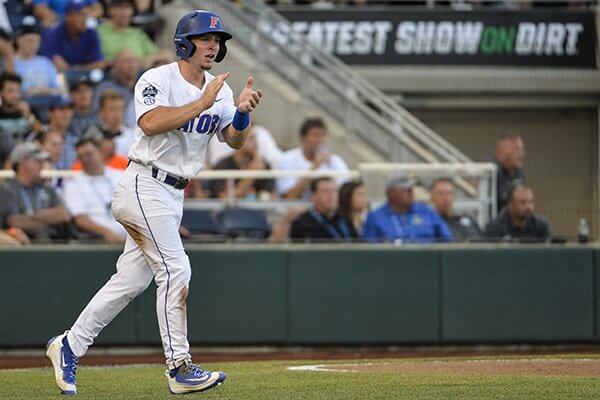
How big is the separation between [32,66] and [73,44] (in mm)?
708

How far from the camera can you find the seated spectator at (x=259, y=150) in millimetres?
12797

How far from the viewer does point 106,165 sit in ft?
38.8

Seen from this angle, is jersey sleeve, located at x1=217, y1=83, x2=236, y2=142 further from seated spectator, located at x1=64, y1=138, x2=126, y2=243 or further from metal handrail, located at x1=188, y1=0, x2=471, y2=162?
metal handrail, located at x1=188, y1=0, x2=471, y2=162

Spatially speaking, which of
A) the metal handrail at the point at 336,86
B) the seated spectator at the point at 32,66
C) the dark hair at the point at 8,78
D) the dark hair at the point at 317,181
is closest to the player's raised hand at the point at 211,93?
the dark hair at the point at 317,181

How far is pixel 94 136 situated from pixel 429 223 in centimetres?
331

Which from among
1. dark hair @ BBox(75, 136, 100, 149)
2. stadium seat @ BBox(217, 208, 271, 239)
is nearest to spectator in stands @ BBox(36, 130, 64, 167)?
dark hair @ BBox(75, 136, 100, 149)

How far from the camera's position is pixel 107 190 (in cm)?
1134

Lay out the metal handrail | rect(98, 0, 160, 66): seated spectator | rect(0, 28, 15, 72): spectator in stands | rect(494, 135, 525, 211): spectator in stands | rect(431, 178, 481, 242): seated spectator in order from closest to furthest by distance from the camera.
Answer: rect(431, 178, 481, 242): seated spectator, rect(494, 135, 525, 211): spectator in stands, rect(0, 28, 15, 72): spectator in stands, the metal handrail, rect(98, 0, 160, 66): seated spectator

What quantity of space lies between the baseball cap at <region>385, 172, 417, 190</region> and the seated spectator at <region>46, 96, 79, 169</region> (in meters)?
3.19

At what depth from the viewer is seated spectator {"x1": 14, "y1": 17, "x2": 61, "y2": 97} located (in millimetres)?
13625

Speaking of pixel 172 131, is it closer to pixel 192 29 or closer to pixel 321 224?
pixel 192 29

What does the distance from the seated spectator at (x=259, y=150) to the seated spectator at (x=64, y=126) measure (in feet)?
4.46

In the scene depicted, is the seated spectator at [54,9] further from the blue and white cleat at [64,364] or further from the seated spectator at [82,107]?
the blue and white cleat at [64,364]

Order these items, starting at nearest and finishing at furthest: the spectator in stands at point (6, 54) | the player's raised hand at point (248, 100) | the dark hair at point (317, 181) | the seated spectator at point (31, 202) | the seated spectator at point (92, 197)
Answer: the player's raised hand at point (248, 100), the seated spectator at point (31, 202), the seated spectator at point (92, 197), the dark hair at point (317, 181), the spectator in stands at point (6, 54)
